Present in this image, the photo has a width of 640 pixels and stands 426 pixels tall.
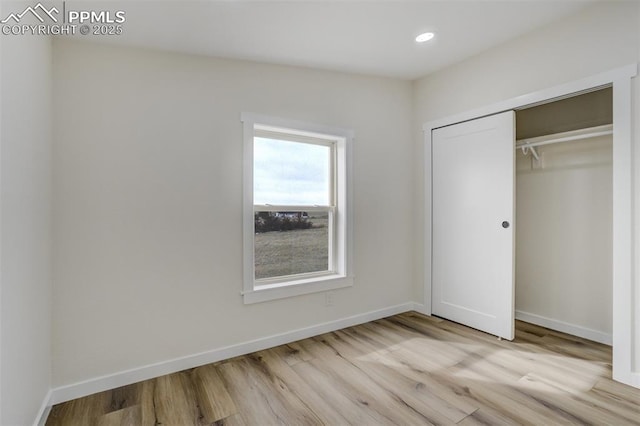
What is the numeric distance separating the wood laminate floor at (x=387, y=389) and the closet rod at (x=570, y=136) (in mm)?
1735

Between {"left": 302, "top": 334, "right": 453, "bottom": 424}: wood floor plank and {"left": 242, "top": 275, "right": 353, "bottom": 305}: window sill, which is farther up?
{"left": 242, "top": 275, "right": 353, "bottom": 305}: window sill

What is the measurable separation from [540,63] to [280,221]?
96.9 inches

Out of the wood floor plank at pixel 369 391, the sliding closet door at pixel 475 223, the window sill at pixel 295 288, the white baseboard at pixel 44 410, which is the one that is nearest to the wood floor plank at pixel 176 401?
the white baseboard at pixel 44 410

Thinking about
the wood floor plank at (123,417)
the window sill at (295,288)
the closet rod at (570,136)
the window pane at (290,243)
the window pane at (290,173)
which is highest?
the closet rod at (570,136)

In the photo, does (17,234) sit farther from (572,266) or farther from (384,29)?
(572,266)

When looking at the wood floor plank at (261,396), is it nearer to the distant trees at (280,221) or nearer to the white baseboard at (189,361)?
the white baseboard at (189,361)

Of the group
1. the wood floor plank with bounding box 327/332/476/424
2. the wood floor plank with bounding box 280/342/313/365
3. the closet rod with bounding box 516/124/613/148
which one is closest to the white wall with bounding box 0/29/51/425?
the wood floor plank with bounding box 280/342/313/365

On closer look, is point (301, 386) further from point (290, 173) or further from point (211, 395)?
point (290, 173)

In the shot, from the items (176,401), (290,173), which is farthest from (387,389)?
Result: (290,173)

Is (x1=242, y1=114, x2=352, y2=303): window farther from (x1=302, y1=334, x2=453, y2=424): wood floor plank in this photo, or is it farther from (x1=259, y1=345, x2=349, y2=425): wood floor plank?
(x1=302, y1=334, x2=453, y2=424): wood floor plank

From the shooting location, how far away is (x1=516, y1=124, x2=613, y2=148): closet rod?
2.58 meters

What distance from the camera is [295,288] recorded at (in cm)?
281

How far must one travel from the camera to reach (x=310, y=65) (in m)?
2.82

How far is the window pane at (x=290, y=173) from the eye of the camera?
108 inches
